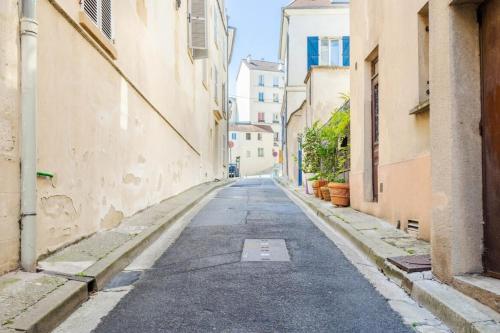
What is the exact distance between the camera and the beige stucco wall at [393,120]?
19.2 feet

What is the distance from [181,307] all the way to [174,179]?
28.4ft

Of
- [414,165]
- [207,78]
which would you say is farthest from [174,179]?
[207,78]

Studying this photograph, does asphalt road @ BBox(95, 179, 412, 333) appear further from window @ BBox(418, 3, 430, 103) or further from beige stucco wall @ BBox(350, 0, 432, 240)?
window @ BBox(418, 3, 430, 103)

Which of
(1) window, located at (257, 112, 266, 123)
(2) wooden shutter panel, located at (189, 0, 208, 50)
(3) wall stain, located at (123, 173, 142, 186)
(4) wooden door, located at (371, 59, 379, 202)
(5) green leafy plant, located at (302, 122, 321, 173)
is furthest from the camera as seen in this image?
(1) window, located at (257, 112, 266, 123)

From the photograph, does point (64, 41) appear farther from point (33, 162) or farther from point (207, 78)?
point (207, 78)

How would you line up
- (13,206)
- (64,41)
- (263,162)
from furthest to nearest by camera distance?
(263,162), (64,41), (13,206)

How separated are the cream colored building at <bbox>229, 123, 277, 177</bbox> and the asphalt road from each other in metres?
55.4

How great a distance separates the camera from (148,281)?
14.3 feet

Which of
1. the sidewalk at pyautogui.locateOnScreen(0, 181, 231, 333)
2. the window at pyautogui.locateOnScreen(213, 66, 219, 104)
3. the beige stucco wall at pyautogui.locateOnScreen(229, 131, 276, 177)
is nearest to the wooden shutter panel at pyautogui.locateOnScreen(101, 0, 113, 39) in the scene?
the sidewalk at pyautogui.locateOnScreen(0, 181, 231, 333)

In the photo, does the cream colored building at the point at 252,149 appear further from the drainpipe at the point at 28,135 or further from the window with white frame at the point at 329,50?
the drainpipe at the point at 28,135

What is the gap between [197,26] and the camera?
15398 mm

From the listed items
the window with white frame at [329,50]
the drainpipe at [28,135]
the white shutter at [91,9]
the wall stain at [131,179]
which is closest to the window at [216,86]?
the window with white frame at [329,50]

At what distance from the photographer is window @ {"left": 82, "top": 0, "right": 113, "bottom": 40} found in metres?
5.70

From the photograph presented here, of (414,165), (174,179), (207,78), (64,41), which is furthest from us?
(207,78)
